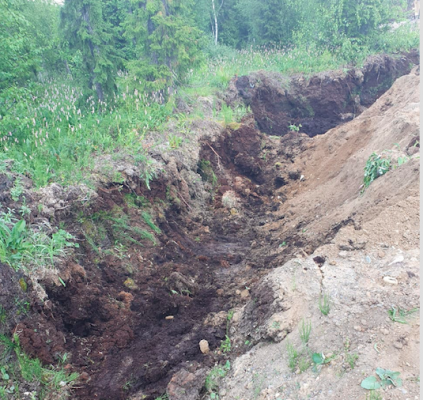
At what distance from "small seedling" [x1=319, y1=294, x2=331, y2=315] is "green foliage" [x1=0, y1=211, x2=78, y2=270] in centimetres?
294

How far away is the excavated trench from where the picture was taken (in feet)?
12.3

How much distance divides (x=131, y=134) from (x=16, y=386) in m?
4.86

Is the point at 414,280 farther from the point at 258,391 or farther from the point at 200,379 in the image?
the point at 200,379

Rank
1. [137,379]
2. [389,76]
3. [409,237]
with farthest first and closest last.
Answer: [389,76]
[409,237]
[137,379]

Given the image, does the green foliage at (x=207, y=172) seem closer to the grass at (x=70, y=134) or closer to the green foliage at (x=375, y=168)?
the grass at (x=70, y=134)

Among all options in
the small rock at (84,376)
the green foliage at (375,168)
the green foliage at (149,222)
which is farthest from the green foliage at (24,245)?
the green foliage at (375,168)

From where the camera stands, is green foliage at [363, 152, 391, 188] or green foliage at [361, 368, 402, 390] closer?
green foliage at [361, 368, 402, 390]

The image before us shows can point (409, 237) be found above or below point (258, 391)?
above

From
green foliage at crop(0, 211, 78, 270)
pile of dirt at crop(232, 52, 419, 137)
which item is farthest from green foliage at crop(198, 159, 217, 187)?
pile of dirt at crop(232, 52, 419, 137)

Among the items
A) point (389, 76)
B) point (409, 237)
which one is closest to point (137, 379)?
point (409, 237)

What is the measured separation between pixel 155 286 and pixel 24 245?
69.2 inches

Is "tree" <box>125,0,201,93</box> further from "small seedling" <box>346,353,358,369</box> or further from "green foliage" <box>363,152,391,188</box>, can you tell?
"small seedling" <box>346,353,358,369</box>

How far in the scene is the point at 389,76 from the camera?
15.1m

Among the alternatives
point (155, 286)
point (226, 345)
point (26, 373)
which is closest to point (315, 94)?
point (155, 286)
